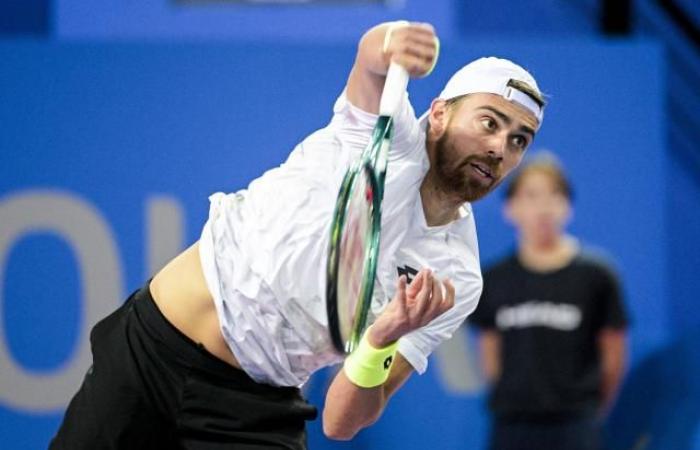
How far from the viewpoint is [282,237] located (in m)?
3.28

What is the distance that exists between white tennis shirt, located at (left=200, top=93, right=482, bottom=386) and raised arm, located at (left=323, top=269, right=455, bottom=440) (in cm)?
11

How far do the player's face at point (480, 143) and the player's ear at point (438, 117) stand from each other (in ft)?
0.06

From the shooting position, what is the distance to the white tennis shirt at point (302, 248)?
327 cm

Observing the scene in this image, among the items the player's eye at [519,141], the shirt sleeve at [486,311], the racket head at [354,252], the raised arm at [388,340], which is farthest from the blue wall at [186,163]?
the racket head at [354,252]

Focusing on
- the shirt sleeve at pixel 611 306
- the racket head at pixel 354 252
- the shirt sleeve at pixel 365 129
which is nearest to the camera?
the racket head at pixel 354 252

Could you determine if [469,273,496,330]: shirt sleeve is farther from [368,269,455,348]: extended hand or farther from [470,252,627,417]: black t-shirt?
[368,269,455,348]: extended hand

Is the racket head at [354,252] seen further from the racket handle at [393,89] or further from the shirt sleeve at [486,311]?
the shirt sleeve at [486,311]

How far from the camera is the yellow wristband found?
10.9 ft

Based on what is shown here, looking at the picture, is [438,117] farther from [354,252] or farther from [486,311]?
[486,311]

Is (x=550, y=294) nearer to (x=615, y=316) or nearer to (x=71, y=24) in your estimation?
(x=615, y=316)

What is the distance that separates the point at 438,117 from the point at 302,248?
49 cm

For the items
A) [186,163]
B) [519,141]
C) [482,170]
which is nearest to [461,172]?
[482,170]

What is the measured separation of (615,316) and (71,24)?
290 centimetres

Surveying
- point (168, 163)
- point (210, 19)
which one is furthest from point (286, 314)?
point (210, 19)
